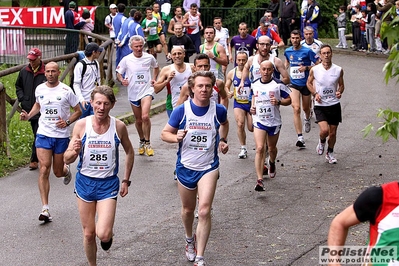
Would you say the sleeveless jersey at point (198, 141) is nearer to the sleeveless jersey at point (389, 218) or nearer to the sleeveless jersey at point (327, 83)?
the sleeveless jersey at point (389, 218)

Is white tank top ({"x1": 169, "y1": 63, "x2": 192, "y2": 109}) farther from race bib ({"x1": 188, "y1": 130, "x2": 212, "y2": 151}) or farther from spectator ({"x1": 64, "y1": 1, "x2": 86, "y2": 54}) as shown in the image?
spectator ({"x1": 64, "y1": 1, "x2": 86, "y2": 54})

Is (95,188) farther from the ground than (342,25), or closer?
farther from the ground

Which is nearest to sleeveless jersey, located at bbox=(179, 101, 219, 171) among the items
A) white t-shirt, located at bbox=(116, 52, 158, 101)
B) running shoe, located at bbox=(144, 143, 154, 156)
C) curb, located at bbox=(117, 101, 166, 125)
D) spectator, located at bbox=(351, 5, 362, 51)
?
white t-shirt, located at bbox=(116, 52, 158, 101)

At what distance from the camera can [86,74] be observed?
13180 mm

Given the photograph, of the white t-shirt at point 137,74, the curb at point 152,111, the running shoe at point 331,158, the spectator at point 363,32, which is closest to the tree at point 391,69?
the running shoe at point 331,158

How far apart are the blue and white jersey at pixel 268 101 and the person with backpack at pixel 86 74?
9.11 feet

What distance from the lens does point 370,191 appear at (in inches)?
198

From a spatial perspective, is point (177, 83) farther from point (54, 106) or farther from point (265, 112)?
point (54, 106)

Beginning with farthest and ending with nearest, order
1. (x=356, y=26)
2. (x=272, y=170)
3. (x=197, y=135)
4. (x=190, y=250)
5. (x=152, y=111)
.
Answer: (x=356, y=26) → (x=152, y=111) → (x=272, y=170) → (x=190, y=250) → (x=197, y=135)

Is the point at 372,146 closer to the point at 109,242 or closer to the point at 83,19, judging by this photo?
the point at 109,242

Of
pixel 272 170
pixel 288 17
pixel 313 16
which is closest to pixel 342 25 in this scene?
pixel 288 17

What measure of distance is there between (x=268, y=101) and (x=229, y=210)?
1.95 m

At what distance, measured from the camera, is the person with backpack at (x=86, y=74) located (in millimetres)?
13031

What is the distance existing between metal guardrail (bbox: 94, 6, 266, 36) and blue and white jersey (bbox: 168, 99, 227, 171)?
25.4 m
